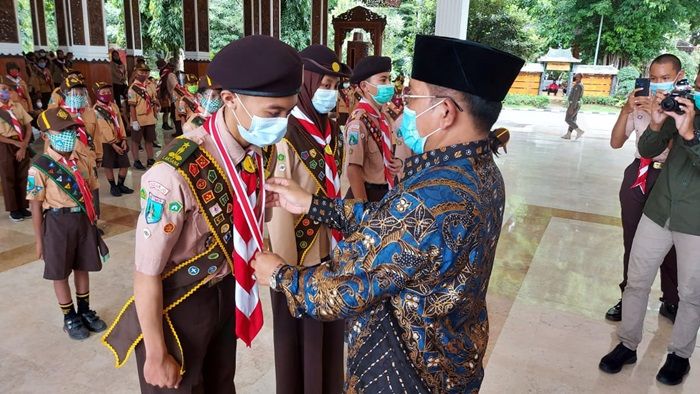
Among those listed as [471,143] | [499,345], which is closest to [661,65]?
[499,345]

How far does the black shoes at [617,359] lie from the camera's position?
300cm

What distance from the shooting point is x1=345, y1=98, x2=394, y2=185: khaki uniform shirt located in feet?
11.4

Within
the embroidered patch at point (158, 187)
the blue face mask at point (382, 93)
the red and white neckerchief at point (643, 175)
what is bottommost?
the red and white neckerchief at point (643, 175)

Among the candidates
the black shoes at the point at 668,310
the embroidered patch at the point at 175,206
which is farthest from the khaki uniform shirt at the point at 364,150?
the black shoes at the point at 668,310

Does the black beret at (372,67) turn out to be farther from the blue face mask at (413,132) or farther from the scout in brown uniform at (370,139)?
the blue face mask at (413,132)

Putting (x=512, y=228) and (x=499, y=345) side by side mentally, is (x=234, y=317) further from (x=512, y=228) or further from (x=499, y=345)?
(x=512, y=228)

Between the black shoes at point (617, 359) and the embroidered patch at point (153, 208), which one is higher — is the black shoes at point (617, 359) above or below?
below

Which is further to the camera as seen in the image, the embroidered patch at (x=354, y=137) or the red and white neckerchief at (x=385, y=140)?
the red and white neckerchief at (x=385, y=140)

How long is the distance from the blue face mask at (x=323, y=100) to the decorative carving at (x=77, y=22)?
11.7m

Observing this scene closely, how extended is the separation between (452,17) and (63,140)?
16.2 feet

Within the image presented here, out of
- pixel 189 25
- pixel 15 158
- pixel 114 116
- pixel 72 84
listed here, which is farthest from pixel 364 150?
pixel 189 25

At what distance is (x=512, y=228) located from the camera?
5648 millimetres

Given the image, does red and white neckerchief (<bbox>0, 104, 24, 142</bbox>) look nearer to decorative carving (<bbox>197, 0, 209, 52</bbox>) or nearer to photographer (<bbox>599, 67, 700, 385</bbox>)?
photographer (<bbox>599, 67, 700, 385</bbox>)

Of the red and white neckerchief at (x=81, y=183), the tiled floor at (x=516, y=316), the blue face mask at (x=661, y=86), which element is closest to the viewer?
the tiled floor at (x=516, y=316)
